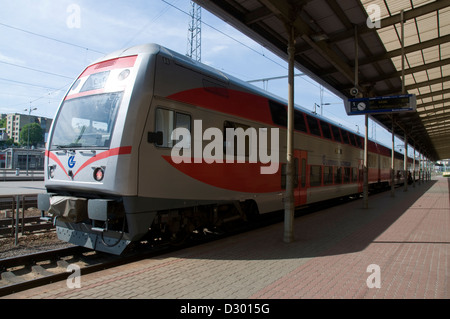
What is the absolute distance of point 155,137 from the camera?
16.8 ft

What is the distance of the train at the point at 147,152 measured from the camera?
492 cm

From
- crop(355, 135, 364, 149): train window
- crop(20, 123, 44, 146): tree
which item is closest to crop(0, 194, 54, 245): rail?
crop(355, 135, 364, 149): train window

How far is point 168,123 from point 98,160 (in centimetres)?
131

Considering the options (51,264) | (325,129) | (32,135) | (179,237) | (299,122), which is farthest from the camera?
(32,135)

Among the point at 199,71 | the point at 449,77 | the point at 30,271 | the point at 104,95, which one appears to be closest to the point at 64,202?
the point at 30,271

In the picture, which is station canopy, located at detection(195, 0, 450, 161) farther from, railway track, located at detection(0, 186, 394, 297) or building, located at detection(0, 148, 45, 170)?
building, located at detection(0, 148, 45, 170)

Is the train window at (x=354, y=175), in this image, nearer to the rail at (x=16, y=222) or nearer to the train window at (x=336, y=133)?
the train window at (x=336, y=133)

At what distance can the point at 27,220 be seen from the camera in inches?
311

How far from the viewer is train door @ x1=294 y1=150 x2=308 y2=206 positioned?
9984 mm

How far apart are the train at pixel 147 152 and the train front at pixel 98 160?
0.05 feet

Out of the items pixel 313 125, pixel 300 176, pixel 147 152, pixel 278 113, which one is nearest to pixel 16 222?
pixel 147 152

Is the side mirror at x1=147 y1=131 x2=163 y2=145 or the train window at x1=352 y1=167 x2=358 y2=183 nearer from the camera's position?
the side mirror at x1=147 y1=131 x2=163 y2=145

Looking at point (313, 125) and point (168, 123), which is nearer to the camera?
point (168, 123)

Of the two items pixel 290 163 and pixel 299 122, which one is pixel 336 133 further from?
pixel 290 163
